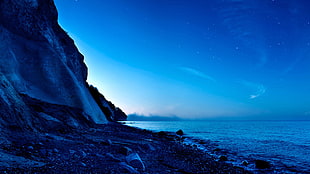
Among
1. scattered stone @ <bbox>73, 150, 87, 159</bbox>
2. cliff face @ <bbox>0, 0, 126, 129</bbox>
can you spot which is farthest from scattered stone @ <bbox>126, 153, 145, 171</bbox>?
cliff face @ <bbox>0, 0, 126, 129</bbox>

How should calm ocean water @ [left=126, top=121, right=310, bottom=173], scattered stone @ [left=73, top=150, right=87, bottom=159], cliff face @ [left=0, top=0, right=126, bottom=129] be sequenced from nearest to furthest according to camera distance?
scattered stone @ [left=73, top=150, right=87, bottom=159]
calm ocean water @ [left=126, top=121, right=310, bottom=173]
cliff face @ [left=0, top=0, right=126, bottom=129]

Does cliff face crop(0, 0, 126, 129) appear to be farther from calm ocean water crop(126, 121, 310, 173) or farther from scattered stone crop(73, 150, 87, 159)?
calm ocean water crop(126, 121, 310, 173)

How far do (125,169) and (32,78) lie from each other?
710 inches

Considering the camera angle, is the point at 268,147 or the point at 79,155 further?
the point at 268,147

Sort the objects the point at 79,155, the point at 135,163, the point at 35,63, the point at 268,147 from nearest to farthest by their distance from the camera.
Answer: the point at 135,163, the point at 79,155, the point at 35,63, the point at 268,147

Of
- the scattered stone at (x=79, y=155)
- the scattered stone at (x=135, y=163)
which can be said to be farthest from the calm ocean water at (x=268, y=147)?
the scattered stone at (x=79, y=155)

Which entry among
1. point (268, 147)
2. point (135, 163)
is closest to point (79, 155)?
point (135, 163)

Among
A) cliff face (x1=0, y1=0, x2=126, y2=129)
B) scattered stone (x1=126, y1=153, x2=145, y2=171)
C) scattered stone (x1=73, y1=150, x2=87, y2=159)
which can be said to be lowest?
scattered stone (x1=126, y1=153, x2=145, y2=171)

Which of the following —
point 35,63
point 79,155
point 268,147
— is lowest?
point 268,147

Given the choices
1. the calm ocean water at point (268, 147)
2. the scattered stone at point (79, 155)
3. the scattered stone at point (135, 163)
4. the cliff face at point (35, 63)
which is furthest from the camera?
the cliff face at point (35, 63)

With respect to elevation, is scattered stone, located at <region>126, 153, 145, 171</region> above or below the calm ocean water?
above

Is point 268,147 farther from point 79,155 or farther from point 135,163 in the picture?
point 79,155

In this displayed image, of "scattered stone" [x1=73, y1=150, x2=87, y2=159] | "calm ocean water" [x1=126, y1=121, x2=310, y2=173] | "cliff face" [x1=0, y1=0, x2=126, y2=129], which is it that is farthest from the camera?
"cliff face" [x1=0, y1=0, x2=126, y2=129]

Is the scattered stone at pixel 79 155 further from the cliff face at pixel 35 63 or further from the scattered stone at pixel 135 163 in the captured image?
the cliff face at pixel 35 63
